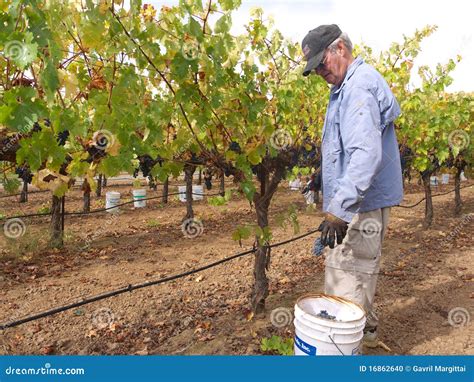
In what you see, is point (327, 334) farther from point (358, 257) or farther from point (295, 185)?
point (295, 185)

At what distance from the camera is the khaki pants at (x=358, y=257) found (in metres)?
2.83

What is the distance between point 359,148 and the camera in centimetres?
234

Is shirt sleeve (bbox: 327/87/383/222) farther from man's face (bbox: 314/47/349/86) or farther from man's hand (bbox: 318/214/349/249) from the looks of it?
man's face (bbox: 314/47/349/86)

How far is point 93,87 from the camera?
2.80 metres

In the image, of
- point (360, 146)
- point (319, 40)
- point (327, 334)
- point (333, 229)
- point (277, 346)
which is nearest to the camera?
point (327, 334)

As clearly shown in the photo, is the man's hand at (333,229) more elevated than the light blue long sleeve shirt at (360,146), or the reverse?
the light blue long sleeve shirt at (360,146)

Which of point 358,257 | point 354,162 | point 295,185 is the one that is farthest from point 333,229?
point 295,185

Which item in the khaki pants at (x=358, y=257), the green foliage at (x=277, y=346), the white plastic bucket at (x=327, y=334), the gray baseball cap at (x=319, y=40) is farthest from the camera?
the green foliage at (x=277, y=346)

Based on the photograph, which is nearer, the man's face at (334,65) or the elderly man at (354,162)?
the elderly man at (354,162)

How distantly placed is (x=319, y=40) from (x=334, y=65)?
0.20m

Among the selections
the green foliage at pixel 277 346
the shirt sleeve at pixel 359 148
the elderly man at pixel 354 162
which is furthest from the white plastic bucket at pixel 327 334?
the green foliage at pixel 277 346

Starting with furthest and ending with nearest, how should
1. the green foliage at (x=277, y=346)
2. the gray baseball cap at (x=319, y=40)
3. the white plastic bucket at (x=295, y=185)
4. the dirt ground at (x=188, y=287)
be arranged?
the white plastic bucket at (x=295, y=185), the dirt ground at (x=188, y=287), the green foliage at (x=277, y=346), the gray baseball cap at (x=319, y=40)

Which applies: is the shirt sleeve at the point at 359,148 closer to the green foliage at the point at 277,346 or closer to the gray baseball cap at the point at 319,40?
the gray baseball cap at the point at 319,40

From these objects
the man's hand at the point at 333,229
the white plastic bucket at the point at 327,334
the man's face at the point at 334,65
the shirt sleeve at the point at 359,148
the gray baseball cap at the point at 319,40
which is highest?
the gray baseball cap at the point at 319,40
